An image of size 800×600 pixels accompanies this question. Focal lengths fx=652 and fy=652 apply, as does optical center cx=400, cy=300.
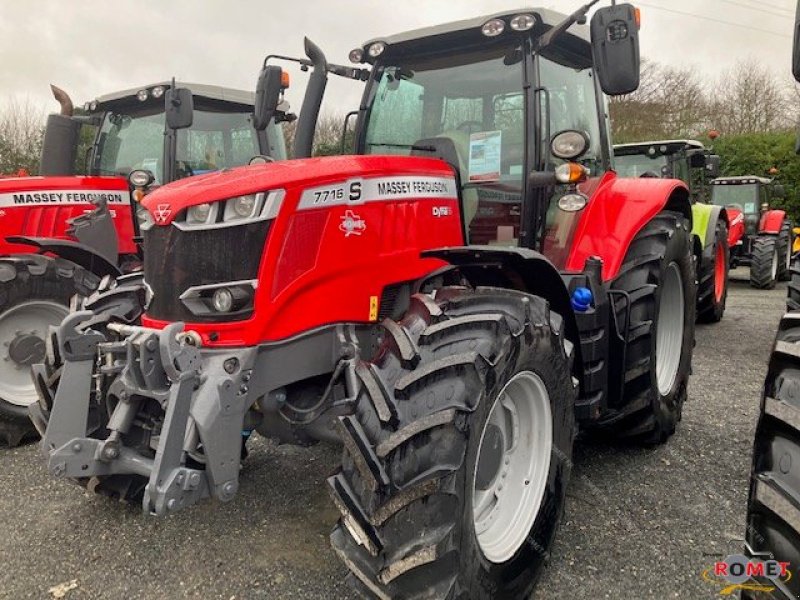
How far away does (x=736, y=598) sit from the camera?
2.40 meters

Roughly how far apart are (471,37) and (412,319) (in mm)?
1584

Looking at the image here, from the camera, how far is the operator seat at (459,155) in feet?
10.3

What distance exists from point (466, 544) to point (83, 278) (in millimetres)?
3569

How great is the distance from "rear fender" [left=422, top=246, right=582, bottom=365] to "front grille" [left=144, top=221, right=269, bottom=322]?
0.70 m

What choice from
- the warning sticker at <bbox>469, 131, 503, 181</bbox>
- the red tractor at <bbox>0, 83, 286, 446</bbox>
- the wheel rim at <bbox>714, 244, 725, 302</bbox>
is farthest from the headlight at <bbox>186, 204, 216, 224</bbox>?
the wheel rim at <bbox>714, 244, 725, 302</bbox>

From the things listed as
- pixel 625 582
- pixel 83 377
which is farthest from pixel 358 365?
pixel 625 582

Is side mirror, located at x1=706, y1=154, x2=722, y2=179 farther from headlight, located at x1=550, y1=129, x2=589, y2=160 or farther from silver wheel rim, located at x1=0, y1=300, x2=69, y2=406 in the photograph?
silver wheel rim, located at x1=0, y1=300, x2=69, y2=406

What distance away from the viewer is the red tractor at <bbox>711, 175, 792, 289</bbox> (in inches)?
431

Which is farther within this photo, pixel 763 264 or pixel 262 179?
pixel 763 264

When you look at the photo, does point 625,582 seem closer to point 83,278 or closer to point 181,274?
point 181,274

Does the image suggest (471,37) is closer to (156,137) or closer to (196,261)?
(196,261)

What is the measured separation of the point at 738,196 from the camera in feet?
41.2

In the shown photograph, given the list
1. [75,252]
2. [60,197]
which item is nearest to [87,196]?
[60,197]

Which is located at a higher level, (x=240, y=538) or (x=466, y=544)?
(x=466, y=544)
